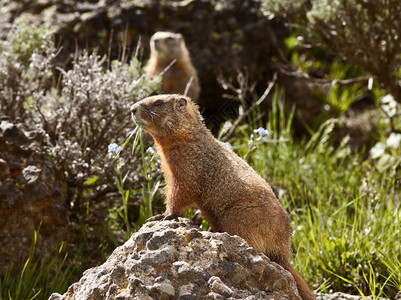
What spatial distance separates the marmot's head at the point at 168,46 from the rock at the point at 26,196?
338cm

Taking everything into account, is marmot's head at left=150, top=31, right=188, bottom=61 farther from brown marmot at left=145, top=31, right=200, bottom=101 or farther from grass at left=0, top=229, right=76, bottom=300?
grass at left=0, top=229, right=76, bottom=300

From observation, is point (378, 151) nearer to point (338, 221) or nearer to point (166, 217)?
point (338, 221)

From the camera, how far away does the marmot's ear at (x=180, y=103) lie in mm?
3783

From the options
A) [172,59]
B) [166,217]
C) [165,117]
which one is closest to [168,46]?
[172,59]

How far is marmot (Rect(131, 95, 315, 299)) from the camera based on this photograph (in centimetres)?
342

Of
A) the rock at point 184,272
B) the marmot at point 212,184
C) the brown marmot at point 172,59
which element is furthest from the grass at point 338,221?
the brown marmot at point 172,59

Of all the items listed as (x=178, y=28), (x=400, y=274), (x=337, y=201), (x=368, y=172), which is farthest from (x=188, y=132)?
(x=178, y=28)

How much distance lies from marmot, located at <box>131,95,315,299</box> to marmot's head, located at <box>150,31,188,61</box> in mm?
3854

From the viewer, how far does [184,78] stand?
7.37 m

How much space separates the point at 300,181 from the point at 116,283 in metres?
3.53

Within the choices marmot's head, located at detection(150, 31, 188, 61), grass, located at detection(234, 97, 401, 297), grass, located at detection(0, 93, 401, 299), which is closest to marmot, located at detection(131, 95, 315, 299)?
grass, located at detection(0, 93, 401, 299)

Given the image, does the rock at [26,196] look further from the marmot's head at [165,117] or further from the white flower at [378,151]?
the white flower at [378,151]

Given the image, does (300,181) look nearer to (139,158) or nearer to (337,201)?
(337,201)

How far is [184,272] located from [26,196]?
1.94m
